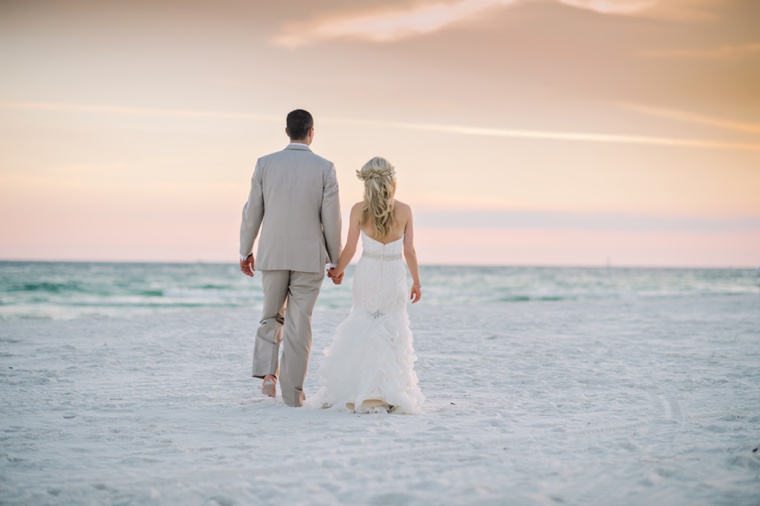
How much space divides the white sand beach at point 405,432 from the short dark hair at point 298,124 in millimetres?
2179

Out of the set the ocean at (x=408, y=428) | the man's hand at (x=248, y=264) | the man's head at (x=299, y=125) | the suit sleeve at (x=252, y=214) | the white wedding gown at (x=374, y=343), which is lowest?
the ocean at (x=408, y=428)

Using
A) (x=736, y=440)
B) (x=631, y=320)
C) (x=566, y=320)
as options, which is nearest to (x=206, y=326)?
(x=566, y=320)

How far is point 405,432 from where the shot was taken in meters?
4.32

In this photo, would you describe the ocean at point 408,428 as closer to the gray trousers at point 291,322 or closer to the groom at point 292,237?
the gray trousers at point 291,322

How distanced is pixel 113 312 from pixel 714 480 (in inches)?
768

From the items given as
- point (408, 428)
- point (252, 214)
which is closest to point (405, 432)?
point (408, 428)

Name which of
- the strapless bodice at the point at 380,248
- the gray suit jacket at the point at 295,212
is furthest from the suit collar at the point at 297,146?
the strapless bodice at the point at 380,248

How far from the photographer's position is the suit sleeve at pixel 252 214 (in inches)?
210

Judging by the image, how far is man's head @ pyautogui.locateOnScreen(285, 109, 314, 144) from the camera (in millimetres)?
5320

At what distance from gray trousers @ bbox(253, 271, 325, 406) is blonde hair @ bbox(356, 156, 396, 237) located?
644 millimetres

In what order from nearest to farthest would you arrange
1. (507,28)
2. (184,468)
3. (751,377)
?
(184,468)
(751,377)
(507,28)

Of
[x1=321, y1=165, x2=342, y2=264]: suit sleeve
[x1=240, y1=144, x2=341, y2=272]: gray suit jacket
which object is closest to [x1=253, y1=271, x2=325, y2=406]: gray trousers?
[x1=240, y1=144, x2=341, y2=272]: gray suit jacket

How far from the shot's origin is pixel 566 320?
13062 mm

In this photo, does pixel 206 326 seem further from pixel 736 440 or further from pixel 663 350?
pixel 736 440
